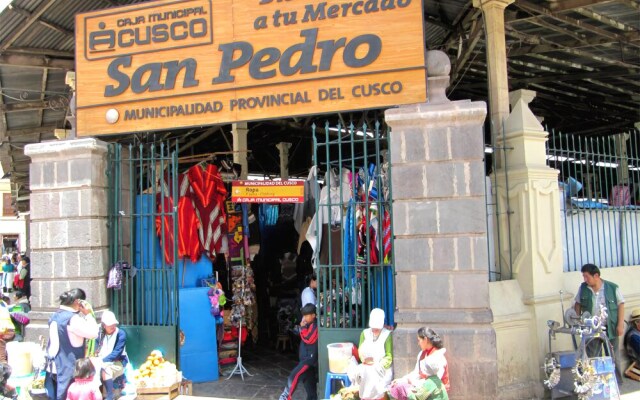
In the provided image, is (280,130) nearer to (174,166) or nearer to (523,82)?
(523,82)

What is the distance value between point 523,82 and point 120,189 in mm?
8903

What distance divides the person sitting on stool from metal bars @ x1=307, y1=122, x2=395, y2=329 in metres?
0.16

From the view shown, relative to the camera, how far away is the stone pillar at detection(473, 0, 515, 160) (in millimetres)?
6961

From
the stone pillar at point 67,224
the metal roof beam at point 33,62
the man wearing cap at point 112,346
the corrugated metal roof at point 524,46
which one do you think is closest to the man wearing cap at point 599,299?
the corrugated metal roof at point 524,46

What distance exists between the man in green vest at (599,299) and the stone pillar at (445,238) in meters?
1.51

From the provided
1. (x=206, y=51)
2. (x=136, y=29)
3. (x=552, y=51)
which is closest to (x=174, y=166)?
(x=206, y=51)

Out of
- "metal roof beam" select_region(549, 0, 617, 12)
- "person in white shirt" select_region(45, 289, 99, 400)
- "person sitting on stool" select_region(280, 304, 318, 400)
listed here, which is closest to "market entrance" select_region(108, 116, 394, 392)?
"person sitting on stool" select_region(280, 304, 318, 400)

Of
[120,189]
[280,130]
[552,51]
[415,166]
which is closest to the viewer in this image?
[415,166]

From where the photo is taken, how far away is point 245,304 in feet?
27.2

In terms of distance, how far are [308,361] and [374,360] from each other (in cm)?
96

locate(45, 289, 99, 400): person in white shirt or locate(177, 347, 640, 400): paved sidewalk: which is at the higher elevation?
locate(45, 289, 99, 400): person in white shirt

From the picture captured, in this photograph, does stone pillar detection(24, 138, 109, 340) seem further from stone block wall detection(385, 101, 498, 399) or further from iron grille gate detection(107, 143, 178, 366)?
stone block wall detection(385, 101, 498, 399)

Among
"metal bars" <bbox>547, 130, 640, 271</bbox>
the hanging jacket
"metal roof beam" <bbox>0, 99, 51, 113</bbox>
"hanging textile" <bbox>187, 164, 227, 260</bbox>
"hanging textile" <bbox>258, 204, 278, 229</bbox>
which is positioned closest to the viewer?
the hanging jacket

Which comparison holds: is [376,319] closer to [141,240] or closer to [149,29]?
[141,240]
